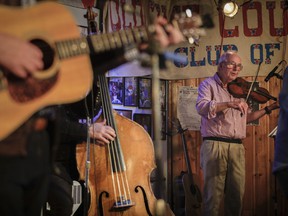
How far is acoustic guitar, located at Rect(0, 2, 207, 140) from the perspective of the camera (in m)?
→ 1.49

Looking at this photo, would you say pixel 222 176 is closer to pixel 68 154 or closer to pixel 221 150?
pixel 221 150

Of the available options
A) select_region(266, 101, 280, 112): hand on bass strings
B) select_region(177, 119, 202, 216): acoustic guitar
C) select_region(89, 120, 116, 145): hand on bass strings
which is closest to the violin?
select_region(266, 101, 280, 112): hand on bass strings

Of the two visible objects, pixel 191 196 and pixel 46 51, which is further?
pixel 191 196

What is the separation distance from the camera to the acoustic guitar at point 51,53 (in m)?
1.49

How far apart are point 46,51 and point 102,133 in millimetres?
880

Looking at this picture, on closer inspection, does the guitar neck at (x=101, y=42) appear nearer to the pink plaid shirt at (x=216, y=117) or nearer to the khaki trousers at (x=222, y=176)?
the pink plaid shirt at (x=216, y=117)

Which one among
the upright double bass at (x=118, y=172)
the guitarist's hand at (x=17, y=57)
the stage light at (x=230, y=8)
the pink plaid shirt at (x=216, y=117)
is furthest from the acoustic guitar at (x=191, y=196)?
the guitarist's hand at (x=17, y=57)

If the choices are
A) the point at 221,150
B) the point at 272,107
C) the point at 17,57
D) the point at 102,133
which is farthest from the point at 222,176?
the point at 17,57

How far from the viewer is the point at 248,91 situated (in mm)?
4719

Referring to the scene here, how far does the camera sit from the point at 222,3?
4844 mm

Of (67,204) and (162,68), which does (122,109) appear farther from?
(162,68)

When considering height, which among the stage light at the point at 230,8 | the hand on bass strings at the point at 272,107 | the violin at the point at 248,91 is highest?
the stage light at the point at 230,8

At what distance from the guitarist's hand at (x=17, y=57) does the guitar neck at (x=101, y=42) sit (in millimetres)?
110

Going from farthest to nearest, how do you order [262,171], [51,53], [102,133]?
[262,171]
[102,133]
[51,53]
